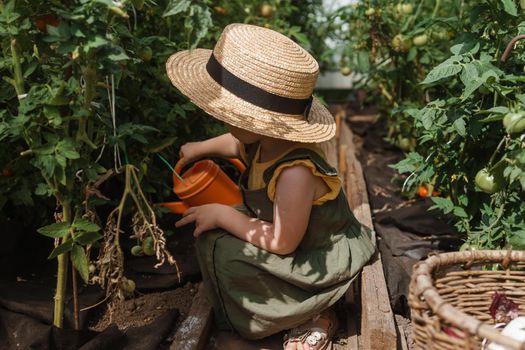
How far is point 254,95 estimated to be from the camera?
7.00 ft

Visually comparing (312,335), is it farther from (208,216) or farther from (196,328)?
(208,216)

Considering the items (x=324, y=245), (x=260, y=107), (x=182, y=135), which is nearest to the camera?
(x=260, y=107)

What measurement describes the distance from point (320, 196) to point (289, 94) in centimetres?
37

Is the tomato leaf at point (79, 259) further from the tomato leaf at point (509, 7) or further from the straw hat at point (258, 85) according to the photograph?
the tomato leaf at point (509, 7)

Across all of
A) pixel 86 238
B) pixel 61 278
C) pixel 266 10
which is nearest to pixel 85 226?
pixel 86 238

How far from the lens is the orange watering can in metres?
2.50

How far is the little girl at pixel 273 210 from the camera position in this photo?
7.03 ft

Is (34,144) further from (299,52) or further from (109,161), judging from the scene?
(299,52)

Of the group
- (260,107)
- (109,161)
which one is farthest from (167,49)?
(260,107)

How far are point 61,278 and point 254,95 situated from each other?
821 mm

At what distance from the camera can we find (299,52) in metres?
2.26

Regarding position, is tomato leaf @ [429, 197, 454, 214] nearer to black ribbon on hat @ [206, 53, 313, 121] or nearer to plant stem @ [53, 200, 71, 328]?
black ribbon on hat @ [206, 53, 313, 121]

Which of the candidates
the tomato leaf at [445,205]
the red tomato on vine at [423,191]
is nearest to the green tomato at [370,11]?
the red tomato on vine at [423,191]

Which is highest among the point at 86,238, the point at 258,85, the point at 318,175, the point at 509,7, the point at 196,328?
the point at 509,7
